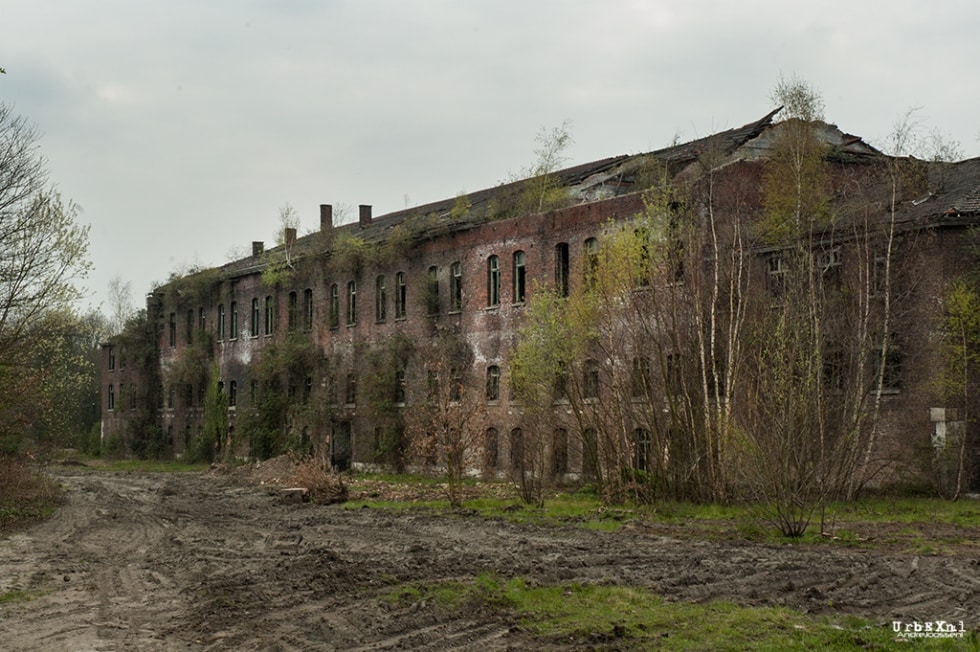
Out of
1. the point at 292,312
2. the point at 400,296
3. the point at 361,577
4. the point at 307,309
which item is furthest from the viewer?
the point at 292,312

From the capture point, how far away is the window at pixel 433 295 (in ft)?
119

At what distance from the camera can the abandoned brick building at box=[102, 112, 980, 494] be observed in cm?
2398

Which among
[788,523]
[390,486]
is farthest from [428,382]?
[788,523]

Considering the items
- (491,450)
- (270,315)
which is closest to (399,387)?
(491,450)

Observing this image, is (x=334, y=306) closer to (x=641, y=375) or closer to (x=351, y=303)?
(x=351, y=303)

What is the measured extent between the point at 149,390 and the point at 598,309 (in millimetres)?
36821

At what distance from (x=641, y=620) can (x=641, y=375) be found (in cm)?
1228

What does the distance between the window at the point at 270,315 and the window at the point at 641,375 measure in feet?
84.0

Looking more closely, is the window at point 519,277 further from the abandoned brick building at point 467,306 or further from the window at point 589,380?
the window at point 589,380

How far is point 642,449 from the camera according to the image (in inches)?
968

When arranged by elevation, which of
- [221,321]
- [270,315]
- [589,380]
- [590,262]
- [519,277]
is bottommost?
[589,380]

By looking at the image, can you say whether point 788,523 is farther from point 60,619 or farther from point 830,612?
point 60,619

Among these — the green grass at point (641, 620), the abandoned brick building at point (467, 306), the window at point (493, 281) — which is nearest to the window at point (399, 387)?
the abandoned brick building at point (467, 306)

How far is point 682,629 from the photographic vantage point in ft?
32.3
